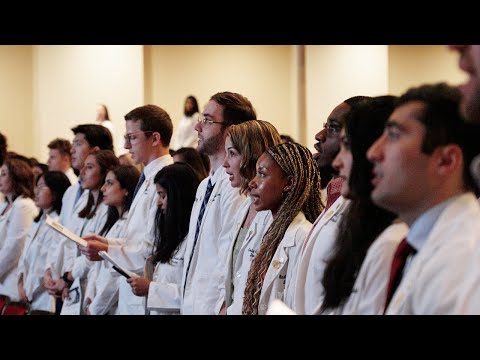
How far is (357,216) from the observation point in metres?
2.71

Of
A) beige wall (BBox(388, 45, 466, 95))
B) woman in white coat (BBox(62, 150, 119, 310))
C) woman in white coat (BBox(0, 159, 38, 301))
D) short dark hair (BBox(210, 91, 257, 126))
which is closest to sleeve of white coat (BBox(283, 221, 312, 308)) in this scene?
short dark hair (BBox(210, 91, 257, 126))

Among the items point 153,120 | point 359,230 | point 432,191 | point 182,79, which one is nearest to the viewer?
point 432,191

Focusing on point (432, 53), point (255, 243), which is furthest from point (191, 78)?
point (255, 243)

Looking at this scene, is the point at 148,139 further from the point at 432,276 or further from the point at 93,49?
the point at 93,49

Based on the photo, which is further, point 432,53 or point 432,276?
point 432,53

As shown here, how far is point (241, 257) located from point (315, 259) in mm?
998

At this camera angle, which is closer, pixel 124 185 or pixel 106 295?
pixel 106 295

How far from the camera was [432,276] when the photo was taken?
83.2 inches

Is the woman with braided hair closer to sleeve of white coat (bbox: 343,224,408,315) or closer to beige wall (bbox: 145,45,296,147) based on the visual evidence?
sleeve of white coat (bbox: 343,224,408,315)

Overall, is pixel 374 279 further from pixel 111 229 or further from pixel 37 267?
pixel 37 267

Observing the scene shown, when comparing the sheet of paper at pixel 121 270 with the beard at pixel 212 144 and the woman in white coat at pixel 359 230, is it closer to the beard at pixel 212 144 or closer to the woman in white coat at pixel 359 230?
the beard at pixel 212 144

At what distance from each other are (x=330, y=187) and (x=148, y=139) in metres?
2.09

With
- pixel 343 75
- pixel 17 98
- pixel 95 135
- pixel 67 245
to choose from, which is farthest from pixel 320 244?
pixel 17 98

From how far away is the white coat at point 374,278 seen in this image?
2.51m
